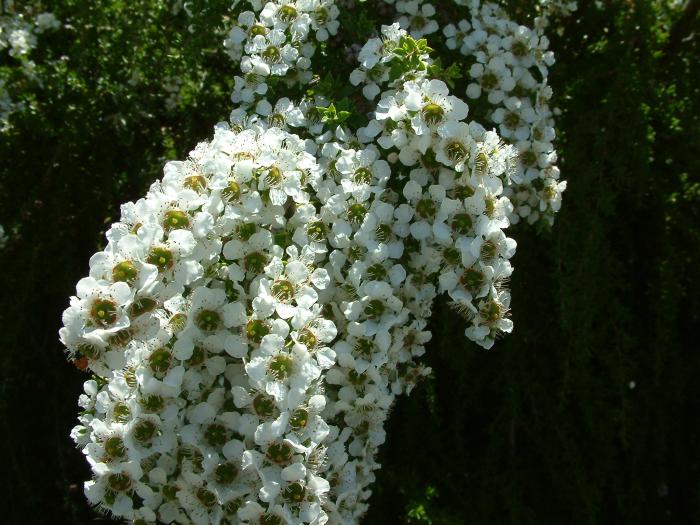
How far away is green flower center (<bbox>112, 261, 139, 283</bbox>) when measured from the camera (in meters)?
1.02

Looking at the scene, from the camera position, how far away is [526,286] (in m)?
2.08

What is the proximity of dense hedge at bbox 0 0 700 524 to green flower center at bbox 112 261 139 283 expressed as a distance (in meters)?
0.99

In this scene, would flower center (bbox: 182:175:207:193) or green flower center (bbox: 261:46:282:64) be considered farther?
green flower center (bbox: 261:46:282:64)

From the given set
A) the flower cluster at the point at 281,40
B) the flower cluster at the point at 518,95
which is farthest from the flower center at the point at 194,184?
the flower cluster at the point at 518,95

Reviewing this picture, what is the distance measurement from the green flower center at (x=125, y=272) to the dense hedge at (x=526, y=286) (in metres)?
0.99

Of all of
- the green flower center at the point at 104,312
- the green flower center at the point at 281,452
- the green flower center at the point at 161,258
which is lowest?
the green flower center at the point at 281,452

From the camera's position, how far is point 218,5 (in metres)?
1.72

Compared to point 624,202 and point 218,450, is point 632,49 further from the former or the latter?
point 218,450

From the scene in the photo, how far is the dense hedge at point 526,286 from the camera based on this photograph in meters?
1.97

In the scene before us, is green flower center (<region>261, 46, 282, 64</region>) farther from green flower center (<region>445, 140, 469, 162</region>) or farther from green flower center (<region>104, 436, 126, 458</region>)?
green flower center (<region>104, 436, 126, 458</region>)

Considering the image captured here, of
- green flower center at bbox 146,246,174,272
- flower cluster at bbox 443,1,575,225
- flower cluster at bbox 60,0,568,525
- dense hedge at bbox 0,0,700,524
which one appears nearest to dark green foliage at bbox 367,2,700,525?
dense hedge at bbox 0,0,700,524

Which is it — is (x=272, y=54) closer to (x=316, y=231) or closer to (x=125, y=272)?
(x=316, y=231)

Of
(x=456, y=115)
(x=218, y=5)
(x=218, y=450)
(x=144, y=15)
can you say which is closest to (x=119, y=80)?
(x=144, y=15)

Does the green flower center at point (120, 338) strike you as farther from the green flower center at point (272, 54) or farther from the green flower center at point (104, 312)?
the green flower center at point (272, 54)
